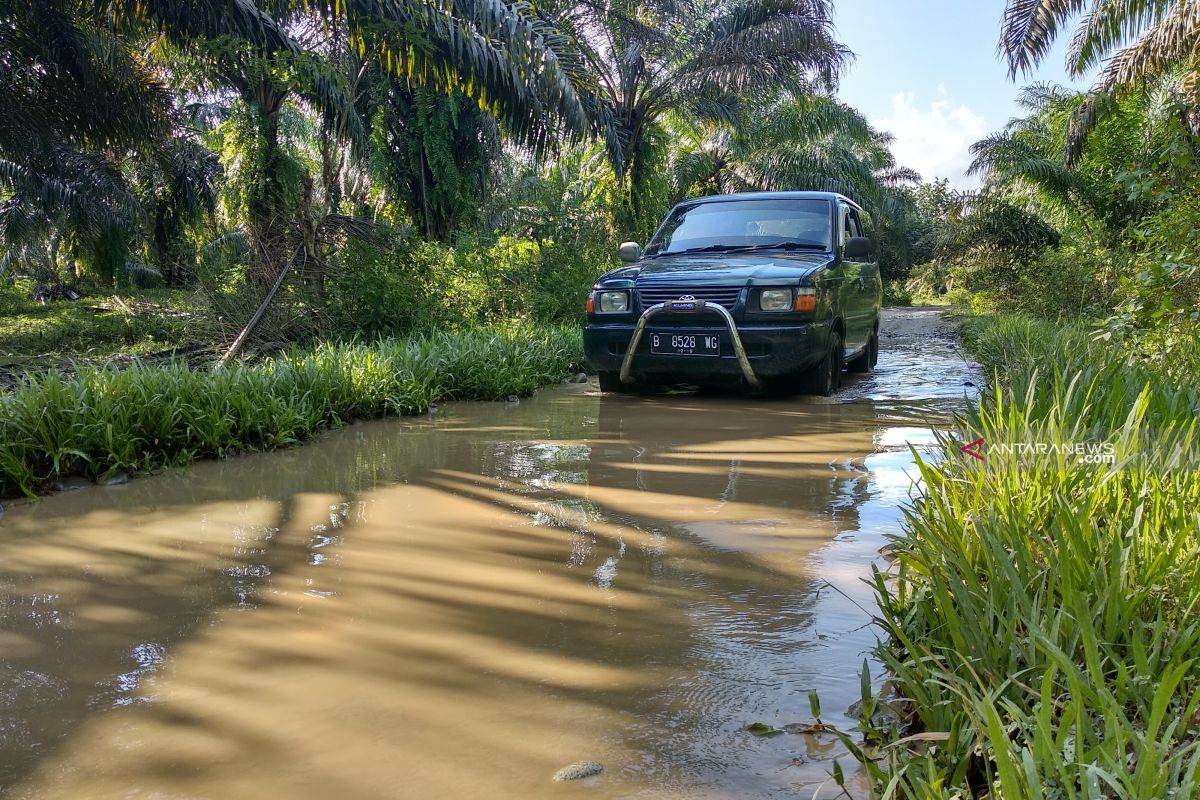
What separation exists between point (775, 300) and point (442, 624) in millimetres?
4650

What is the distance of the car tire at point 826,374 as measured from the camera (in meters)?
7.61

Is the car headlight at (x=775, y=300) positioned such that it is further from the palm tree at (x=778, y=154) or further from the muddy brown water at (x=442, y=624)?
the palm tree at (x=778, y=154)

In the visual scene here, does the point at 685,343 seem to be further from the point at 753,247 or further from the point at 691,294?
the point at 753,247

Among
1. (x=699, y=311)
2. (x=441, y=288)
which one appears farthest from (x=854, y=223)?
(x=441, y=288)

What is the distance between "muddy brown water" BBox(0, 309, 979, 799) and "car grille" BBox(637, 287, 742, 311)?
1.86 m

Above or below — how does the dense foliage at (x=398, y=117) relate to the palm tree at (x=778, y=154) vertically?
below

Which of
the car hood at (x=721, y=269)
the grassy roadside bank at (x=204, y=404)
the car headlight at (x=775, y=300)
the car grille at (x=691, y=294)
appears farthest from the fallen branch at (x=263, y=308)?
the car headlight at (x=775, y=300)

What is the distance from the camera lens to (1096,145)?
15445 mm

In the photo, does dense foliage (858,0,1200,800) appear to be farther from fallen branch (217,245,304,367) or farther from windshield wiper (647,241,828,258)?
fallen branch (217,245,304,367)

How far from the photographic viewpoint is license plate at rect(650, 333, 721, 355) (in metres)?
7.13

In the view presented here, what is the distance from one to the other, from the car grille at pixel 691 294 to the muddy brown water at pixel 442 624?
1855 mm

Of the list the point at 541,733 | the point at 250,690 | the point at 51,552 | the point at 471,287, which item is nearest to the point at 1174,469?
the point at 541,733

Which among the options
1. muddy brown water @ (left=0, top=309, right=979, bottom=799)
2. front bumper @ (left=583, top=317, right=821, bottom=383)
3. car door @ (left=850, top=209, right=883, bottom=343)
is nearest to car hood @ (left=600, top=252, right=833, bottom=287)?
front bumper @ (left=583, top=317, right=821, bottom=383)

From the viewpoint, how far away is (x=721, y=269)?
736cm
